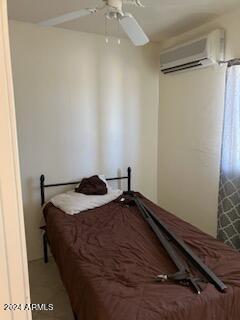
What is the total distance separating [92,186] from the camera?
10.2 ft

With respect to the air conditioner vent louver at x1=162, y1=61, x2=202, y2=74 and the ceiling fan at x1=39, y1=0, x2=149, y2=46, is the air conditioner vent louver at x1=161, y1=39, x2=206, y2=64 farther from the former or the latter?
the ceiling fan at x1=39, y1=0, x2=149, y2=46

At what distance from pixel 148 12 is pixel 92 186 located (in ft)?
6.19

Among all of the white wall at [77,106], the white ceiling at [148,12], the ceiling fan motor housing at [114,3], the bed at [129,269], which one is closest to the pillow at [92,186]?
the white wall at [77,106]

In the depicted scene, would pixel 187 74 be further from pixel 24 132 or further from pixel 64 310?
pixel 64 310

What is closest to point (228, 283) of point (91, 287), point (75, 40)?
point (91, 287)

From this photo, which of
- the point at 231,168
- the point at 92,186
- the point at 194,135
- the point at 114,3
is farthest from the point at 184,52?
the point at 92,186

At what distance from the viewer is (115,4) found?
164cm

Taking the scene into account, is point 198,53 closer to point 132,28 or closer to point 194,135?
point 194,135

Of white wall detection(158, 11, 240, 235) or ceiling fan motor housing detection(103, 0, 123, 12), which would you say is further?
white wall detection(158, 11, 240, 235)

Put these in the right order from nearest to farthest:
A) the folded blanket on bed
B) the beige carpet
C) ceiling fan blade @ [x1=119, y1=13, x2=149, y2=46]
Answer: ceiling fan blade @ [x1=119, y1=13, x2=149, y2=46]
the beige carpet
the folded blanket on bed

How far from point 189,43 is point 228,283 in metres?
2.33

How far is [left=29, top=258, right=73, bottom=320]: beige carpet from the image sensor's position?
7.36 feet

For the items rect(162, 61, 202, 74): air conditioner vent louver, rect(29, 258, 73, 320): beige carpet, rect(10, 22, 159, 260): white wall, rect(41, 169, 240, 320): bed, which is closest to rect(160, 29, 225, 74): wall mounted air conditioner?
rect(162, 61, 202, 74): air conditioner vent louver

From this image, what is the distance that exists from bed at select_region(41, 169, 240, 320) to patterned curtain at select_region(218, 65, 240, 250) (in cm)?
52
